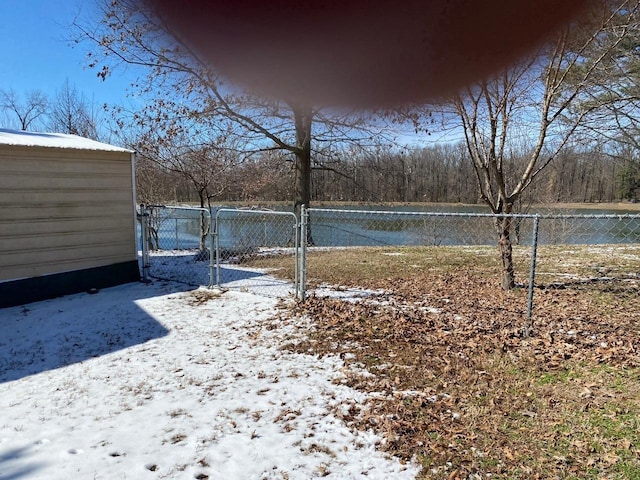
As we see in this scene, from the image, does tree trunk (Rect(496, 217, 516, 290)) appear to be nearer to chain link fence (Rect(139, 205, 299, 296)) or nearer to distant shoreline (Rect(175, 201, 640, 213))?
chain link fence (Rect(139, 205, 299, 296))

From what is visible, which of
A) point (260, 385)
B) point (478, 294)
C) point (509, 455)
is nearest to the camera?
point (509, 455)

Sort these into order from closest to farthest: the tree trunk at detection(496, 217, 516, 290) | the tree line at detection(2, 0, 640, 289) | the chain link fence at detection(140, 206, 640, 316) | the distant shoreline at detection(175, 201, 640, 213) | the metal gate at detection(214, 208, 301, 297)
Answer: the tree line at detection(2, 0, 640, 289)
the chain link fence at detection(140, 206, 640, 316)
the tree trunk at detection(496, 217, 516, 290)
the metal gate at detection(214, 208, 301, 297)
the distant shoreline at detection(175, 201, 640, 213)

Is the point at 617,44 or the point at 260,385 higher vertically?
the point at 617,44

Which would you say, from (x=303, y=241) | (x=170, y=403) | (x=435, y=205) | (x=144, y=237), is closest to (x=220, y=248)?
(x=144, y=237)

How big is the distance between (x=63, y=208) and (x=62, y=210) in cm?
3

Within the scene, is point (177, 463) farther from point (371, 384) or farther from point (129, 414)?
point (371, 384)

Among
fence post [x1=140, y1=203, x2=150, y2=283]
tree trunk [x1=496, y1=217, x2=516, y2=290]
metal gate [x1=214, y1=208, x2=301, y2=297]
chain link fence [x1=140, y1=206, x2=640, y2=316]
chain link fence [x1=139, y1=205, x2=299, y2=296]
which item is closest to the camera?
chain link fence [x1=140, y1=206, x2=640, y2=316]

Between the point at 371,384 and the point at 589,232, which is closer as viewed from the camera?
the point at 371,384

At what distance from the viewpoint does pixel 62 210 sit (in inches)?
207

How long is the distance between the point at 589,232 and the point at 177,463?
68.6 feet

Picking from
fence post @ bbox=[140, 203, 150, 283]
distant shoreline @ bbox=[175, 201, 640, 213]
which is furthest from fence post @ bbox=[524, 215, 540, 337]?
distant shoreline @ bbox=[175, 201, 640, 213]

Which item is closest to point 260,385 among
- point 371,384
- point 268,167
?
point 371,384

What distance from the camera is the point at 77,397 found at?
8.95 feet

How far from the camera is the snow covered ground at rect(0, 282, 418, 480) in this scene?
2018 mm
